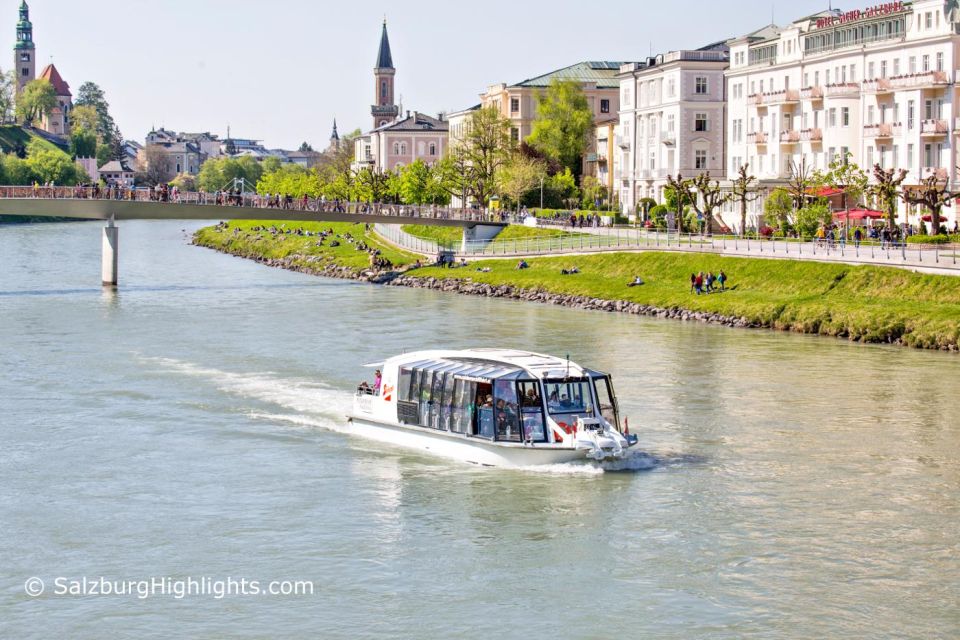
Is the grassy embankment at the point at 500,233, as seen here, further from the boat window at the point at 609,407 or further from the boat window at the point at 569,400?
the boat window at the point at 569,400

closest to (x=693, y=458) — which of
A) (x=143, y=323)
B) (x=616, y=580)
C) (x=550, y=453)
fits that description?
(x=550, y=453)

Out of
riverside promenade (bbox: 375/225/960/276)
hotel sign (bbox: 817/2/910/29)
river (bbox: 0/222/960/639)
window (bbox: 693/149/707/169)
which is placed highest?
hotel sign (bbox: 817/2/910/29)

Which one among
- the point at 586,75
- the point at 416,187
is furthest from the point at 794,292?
the point at 586,75

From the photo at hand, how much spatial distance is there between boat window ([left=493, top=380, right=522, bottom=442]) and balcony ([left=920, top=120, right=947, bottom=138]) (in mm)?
52851

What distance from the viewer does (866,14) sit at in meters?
91.9

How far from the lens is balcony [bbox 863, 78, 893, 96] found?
87262 millimetres

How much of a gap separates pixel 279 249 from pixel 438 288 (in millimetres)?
40488

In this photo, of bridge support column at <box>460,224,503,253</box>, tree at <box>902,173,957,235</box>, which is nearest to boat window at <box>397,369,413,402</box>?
tree at <box>902,173,957,235</box>

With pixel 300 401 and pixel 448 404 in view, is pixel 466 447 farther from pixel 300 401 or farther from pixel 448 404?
pixel 300 401

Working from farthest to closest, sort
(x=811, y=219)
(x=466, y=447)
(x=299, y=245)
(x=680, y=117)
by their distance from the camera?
(x=299, y=245) → (x=680, y=117) → (x=811, y=219) → (x=466, y=447)

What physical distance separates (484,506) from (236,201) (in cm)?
8050

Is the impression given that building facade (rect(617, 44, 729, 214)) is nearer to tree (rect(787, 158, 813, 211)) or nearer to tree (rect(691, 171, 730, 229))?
tree (rect(691, 171, 730, 229))

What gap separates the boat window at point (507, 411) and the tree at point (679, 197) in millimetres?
56807

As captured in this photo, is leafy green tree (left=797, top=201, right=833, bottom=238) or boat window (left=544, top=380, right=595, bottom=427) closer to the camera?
boat window (left=544, top=380, right=595, bottom=427)
